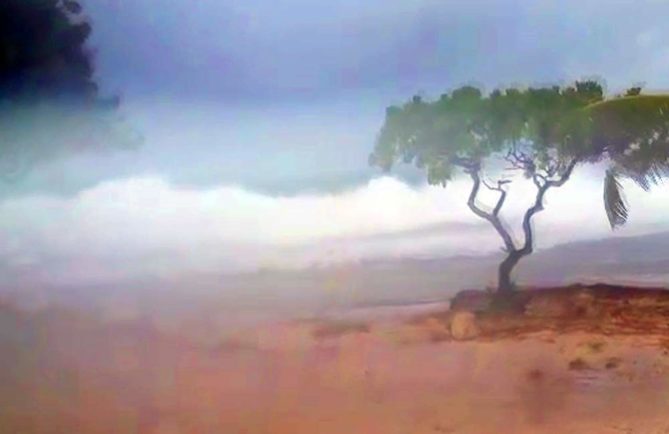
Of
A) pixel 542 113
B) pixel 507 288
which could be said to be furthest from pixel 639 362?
pixel 542 113

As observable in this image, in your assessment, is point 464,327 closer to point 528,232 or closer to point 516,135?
point 528,232

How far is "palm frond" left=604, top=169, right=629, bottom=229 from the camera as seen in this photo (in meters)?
1.88

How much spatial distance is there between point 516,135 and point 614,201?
24 centimetres

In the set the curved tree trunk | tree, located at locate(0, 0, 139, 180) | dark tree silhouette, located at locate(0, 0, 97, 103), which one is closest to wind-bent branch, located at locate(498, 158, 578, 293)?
the curved tree trunk

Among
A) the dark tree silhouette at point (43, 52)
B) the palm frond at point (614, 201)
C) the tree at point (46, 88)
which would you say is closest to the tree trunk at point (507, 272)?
the palm frond at point (614, 201)

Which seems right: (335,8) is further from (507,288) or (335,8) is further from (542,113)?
(507,288)

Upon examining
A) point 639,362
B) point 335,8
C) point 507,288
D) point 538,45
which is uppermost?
point 335,8

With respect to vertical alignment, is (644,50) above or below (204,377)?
above

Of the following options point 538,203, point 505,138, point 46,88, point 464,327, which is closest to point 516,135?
point 505,138

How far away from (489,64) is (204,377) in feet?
2.86

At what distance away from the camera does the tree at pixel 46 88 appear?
6.20 feet

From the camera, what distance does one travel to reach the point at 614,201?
1.89 metres

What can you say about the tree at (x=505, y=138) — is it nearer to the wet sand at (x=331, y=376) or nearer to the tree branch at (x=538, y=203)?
the tree branch at (x=538, y=203)

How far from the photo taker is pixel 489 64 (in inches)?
74.7
